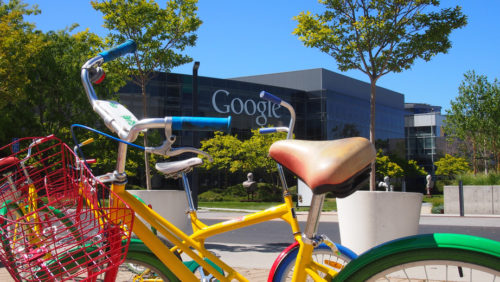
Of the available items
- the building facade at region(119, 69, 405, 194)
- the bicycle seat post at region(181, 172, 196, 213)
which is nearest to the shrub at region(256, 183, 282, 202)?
the building facade at region(119, 69, 405, 194)

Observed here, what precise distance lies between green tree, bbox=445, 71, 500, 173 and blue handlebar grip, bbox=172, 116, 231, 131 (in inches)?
1129

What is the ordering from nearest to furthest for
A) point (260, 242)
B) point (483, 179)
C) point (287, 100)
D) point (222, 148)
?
point (260, 242) → point (483, 179) → point (222, 148) → point (287, 100)

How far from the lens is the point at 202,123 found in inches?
80.3

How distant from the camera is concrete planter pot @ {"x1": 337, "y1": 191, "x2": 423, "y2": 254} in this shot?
6129 millimetres

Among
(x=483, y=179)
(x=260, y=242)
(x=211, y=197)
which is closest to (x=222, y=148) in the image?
(x=211, y=197)

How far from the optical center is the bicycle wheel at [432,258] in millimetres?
1711

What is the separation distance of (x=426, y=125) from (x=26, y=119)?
55.7 m

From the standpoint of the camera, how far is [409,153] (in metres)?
66.4

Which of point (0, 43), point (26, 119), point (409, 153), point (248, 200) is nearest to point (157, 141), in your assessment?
point (26, 119)

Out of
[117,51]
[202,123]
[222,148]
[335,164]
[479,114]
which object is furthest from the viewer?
[222,148]

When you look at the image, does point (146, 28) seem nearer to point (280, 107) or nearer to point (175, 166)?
point (175, 166)

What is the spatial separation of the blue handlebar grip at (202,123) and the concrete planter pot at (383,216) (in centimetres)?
441

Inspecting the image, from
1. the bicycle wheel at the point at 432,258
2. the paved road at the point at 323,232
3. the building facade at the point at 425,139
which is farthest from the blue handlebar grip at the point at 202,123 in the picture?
the building facade at the point at 425,139

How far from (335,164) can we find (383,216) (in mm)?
4485
